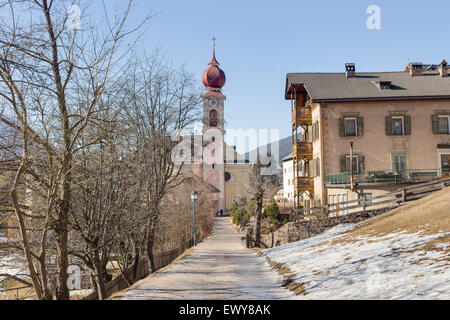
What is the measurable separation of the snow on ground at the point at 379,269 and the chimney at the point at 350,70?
22.5m

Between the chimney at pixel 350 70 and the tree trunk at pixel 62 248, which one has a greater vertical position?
the chimney at pixel 350 70

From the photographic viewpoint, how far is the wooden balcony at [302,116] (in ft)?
109

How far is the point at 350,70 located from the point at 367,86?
3333 mm

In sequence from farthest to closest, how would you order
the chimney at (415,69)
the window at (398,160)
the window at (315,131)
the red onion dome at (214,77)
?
the red onion dome at (214,77), the chimney at (415,69), the window at (315,131), the window at (398,160)

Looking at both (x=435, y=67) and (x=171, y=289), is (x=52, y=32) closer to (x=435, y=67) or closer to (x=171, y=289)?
(x=171, y=289)

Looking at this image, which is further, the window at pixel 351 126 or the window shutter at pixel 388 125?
the window at pixel 351 126

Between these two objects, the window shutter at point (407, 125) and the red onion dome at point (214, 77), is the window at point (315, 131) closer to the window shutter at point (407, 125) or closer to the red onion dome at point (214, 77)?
the window shutter at point (407, 125)

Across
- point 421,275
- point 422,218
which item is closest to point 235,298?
point 421,275

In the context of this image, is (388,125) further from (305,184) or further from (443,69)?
(443,69)

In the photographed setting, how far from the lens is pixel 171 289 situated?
10633 mm

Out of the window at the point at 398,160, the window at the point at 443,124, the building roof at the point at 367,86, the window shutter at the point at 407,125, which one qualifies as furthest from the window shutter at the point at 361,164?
the window at the point at 443,124

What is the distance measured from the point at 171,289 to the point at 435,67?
34709mm

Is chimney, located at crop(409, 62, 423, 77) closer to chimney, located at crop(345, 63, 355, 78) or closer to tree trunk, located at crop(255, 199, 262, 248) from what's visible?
chimney, located at crop(345, 63, 355, 78)

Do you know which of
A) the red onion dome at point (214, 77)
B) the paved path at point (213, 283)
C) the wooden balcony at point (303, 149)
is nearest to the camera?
the paved path at point (213, 283)
